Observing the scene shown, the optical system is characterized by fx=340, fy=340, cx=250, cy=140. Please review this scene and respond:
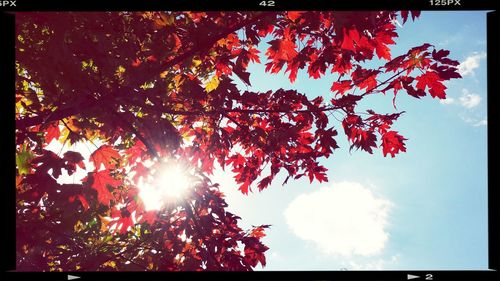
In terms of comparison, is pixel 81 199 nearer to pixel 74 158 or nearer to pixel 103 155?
pixel 74 158

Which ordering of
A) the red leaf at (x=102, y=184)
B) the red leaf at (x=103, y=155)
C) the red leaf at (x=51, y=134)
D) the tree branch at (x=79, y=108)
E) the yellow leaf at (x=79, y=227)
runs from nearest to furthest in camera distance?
1. the tree branch at (x=79, y=108)
2. the red leaf at (x=102, y=184)
3. the red leaf at (x=103, y=155)
4. the red leaf at (x=51, y=134)
5. the yellow leaf at (x=79, y=227)

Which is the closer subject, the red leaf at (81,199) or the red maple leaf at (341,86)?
the red leaf at (81,199)

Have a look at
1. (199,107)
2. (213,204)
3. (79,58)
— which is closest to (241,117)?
(199,107)

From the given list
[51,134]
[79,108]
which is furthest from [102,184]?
[51,134]

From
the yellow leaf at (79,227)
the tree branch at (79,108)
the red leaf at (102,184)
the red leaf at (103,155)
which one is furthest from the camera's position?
the yellow leaf at (79,227)

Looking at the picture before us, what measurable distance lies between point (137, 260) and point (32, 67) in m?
2.41

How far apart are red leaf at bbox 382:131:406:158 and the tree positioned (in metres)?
0.01

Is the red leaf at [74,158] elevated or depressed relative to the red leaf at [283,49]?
depressed

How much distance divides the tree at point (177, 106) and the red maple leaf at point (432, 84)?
0.01 metres

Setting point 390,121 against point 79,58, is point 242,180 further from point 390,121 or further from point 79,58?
point 79,58

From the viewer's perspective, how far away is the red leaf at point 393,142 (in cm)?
426

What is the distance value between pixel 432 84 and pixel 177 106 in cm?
297

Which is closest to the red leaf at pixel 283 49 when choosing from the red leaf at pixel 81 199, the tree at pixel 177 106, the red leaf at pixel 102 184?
the tree at pixel 177 106

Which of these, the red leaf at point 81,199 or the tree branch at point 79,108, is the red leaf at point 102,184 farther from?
the tree branch at point 79,108
